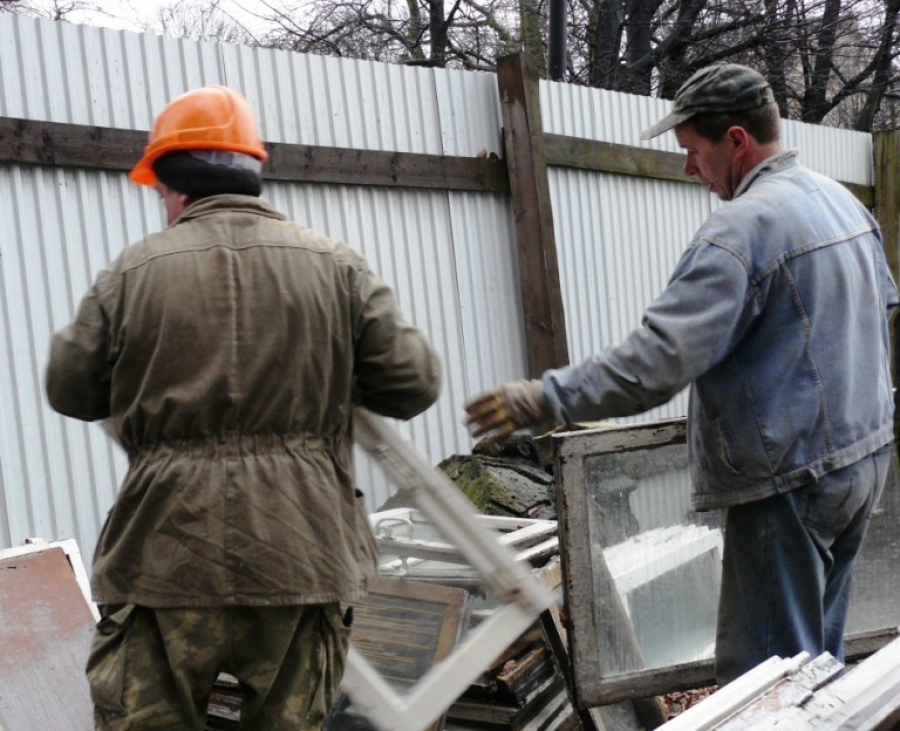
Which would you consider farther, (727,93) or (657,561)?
(657,561)

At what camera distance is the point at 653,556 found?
351cm

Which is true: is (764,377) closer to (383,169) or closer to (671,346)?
(671,346)

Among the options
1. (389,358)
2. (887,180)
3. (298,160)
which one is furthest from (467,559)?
(887,180)

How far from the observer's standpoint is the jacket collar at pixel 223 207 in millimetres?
2020

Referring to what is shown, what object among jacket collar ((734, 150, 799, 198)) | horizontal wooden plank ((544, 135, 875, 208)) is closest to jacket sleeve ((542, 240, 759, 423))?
jacket collar ((734, 150, 799, 198))

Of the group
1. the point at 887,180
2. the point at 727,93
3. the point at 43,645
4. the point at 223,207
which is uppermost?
the point at 887,180

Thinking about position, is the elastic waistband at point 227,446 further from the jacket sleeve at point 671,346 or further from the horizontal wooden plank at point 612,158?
the horizontal wooden plank at point 612,158

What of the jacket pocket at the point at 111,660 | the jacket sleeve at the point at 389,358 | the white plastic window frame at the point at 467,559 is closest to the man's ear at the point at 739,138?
the jacket sleeve at the point at 389,358

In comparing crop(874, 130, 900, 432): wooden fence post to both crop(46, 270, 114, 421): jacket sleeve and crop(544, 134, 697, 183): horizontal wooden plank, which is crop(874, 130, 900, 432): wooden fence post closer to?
crop(544, 134, 697, 183): horizontal wooden plank

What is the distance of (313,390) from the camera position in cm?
200

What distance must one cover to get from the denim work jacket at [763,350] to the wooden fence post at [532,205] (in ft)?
10.8

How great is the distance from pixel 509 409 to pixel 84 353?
3.28 feet

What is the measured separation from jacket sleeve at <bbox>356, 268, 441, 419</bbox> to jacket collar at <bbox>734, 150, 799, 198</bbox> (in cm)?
101

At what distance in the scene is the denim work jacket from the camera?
2.35 metres
